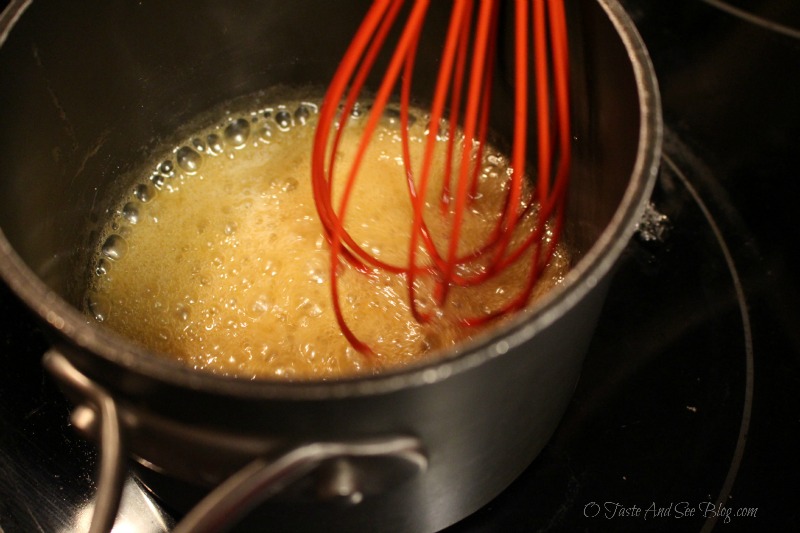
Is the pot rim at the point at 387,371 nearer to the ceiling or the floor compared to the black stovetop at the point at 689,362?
nearer to the ceiling

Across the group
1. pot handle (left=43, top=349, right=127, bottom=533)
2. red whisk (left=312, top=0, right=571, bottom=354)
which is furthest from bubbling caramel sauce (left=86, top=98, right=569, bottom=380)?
pot handle (left=43, top=349, right=127, bottom=533)

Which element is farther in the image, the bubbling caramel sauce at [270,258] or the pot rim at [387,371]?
the bubbling caramel sauce at [270,258]

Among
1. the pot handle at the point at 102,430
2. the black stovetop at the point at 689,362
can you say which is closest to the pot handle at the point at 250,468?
the pot handle at the point at 102,430

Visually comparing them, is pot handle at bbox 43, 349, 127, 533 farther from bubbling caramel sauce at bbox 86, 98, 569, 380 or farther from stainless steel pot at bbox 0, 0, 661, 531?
bubbling caramel sauce at bbox 86, 98, 569, 380

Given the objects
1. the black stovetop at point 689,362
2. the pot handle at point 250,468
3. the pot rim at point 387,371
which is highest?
the pot rim at point 387,371

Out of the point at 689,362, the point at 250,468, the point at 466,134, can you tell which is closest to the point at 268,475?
the point at 250,468

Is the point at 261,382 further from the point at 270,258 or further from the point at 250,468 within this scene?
the point at 270,258

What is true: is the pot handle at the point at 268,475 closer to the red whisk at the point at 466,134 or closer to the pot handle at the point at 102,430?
the pot handle at the point at 102,430
